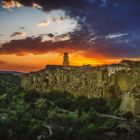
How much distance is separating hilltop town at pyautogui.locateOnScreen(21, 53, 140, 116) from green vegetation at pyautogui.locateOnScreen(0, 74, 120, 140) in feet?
5.50

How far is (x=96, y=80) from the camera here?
67875 millimetres

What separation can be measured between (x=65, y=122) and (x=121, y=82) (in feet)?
41.3

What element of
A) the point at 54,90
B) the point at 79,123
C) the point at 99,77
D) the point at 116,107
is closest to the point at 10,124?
the point at 79,123

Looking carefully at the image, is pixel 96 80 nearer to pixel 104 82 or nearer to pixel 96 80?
pixel 96 80

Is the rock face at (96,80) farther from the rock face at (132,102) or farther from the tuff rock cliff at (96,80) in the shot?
the rock face at (132,102)

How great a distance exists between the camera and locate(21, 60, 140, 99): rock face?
60.6m

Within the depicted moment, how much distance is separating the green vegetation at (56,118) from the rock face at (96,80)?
5.61 feet

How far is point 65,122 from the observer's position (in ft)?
174

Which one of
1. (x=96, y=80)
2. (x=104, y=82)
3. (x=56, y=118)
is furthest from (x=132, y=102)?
(x=96, y=80)

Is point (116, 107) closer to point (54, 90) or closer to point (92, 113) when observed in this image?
point (92, 113)

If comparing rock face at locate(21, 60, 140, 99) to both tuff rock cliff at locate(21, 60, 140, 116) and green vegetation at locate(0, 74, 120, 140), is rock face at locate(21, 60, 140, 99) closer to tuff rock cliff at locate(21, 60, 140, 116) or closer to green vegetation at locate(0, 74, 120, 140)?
tuff rock cliff at locate(21, 60, 140, 116)

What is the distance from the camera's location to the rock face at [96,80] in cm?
6059

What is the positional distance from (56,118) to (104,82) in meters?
12.1

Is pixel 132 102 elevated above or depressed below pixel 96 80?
below
